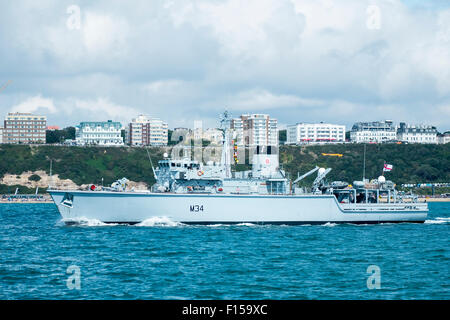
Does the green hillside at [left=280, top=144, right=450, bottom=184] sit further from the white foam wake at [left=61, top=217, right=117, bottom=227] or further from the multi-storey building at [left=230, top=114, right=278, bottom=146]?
the white foam wake at [left=61, top=217, right=117, bottom=227]

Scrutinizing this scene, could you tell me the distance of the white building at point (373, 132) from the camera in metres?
174

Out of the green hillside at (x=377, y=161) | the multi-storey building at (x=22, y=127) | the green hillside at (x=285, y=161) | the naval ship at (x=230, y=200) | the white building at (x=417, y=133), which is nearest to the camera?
the naval ship at (x=230, y=200)

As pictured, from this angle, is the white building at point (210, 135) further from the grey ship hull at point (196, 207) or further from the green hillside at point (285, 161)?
the grey ship hull at point (196, 207)

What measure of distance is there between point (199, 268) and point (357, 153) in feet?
348

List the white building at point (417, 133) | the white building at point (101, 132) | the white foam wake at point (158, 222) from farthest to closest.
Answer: the white building at point (417, 133)
the white building at point (101, 132)
the white foam wake at point (158, 222)

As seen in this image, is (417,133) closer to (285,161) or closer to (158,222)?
(285,161)

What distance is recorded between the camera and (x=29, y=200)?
101812mm

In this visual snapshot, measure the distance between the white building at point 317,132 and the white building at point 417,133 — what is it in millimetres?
17907

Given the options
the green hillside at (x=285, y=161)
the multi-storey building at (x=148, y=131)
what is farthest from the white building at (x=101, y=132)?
the green hillside at (x=285, y=161)

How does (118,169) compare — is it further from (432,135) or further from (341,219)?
(432,135)

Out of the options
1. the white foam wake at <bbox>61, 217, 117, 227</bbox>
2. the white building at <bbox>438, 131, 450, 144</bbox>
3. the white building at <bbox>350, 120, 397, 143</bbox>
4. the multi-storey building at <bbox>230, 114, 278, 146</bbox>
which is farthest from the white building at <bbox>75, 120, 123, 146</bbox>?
the white foam wake at <bbox>61, 217, 117, 227</bbox>

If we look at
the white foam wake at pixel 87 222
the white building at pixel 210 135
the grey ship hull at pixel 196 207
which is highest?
the white building at pixel 210 135

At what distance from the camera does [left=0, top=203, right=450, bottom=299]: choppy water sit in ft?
71.5
